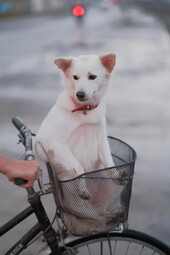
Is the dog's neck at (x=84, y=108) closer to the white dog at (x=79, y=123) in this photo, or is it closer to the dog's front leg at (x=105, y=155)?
the white dog at (x=79, y=123)

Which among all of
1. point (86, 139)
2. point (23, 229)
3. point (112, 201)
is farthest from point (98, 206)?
point (23, 229)

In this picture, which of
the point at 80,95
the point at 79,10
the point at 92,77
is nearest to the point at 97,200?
the point at 80,95

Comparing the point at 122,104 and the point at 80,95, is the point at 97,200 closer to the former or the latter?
the point at 80,95

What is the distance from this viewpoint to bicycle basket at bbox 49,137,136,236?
2.00 m

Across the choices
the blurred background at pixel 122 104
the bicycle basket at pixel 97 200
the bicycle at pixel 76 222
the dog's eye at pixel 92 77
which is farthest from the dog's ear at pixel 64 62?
the blurred background at pixel 122 104

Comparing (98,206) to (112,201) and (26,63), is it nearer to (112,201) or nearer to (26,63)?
(112,201)

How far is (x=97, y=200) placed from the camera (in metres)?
2.07

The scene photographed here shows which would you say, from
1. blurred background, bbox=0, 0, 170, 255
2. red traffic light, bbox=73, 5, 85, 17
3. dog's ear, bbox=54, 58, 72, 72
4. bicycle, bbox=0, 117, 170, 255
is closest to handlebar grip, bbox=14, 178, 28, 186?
bicycle, bbox=0, 117, 170, 255

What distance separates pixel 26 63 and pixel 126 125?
6.35 metres

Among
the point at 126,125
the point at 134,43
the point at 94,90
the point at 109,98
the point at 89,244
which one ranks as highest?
the point at 134,43

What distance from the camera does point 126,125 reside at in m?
6.76

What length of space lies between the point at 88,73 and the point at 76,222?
3.21 ft

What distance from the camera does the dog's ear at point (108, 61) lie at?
8.29 ft

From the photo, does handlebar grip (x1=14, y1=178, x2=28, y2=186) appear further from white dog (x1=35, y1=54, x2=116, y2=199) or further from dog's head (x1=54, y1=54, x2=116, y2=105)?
dog's head (x1=54, y1=54, x2=116, y2=105)
